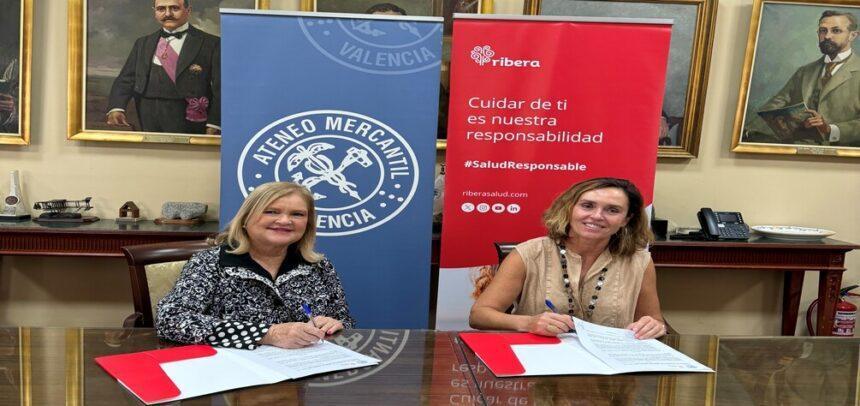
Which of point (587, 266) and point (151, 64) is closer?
point (587, 266)

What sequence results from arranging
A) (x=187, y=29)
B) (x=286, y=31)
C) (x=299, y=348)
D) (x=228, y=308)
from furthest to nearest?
(x=187, y=29), (x=286, y=31), (x=228, y=308), (x=299, y=348)

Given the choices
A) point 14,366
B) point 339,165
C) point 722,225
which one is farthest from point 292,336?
point 722,225

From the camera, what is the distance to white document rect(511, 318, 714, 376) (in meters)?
1.68

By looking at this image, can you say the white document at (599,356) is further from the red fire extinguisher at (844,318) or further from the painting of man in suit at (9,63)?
the painting of man in suit at (9,63)

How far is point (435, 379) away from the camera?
1.58m

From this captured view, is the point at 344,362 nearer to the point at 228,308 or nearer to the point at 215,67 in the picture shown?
the point at 228,308

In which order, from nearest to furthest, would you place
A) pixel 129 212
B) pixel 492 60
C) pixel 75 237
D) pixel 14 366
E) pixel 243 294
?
1. pixel 14 366
2. pixel 243 294
3. pixel 492 60
4. pixel 75 237
5. pixel 129 212

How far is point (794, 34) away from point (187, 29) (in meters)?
3.39

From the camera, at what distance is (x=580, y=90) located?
3156 mm

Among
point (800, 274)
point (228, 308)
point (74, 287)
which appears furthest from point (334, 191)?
point (800, 274)

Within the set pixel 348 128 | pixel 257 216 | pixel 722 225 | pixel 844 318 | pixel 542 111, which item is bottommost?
pixel 844 318

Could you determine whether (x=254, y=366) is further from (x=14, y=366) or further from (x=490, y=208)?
(x=490, y=208)

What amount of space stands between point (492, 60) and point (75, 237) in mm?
2239

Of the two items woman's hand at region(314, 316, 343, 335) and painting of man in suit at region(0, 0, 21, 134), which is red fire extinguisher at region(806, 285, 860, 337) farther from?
painting of man in suit at region(0, 0, 21, 134)
